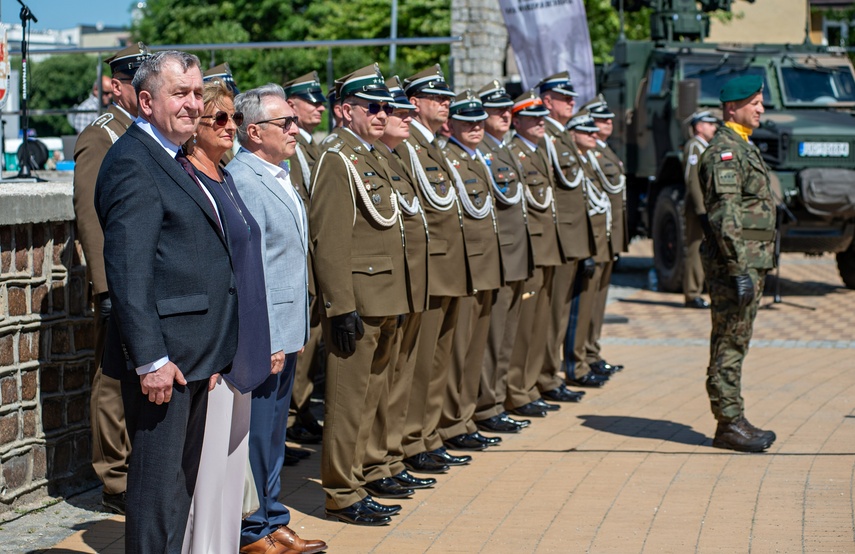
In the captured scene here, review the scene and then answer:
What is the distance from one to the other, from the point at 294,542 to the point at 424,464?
1564 mm

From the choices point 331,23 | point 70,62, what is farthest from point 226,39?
point 70,62

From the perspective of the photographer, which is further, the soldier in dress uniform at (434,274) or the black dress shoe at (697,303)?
the black dress shoe at (697,303)

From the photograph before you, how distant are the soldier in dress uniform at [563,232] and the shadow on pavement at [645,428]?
714 mm

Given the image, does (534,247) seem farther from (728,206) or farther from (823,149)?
(823,149)

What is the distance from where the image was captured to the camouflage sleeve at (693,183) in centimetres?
1281

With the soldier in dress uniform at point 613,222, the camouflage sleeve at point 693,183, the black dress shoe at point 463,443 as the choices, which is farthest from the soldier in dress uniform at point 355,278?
the camouflage sleeve at point 693,183

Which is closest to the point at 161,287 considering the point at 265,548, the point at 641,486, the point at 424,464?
the point at 265,548

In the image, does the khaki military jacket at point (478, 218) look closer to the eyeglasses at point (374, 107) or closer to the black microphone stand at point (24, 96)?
the eyeglasses at point (374, 107)

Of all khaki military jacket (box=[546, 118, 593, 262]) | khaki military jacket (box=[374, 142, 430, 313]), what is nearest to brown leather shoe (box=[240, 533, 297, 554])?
khaki military jacket (box=[374, 142, 430, 313])

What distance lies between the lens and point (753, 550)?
5402 millimetres

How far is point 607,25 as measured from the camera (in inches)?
1528

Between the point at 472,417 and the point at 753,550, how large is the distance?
262cm

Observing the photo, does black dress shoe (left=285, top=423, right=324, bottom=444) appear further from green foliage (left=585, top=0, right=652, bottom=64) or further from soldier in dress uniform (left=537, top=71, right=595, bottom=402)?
green foliage (left=585, top=0, right=652, bottom=64)

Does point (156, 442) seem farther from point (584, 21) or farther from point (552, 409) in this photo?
point (584, 21)
